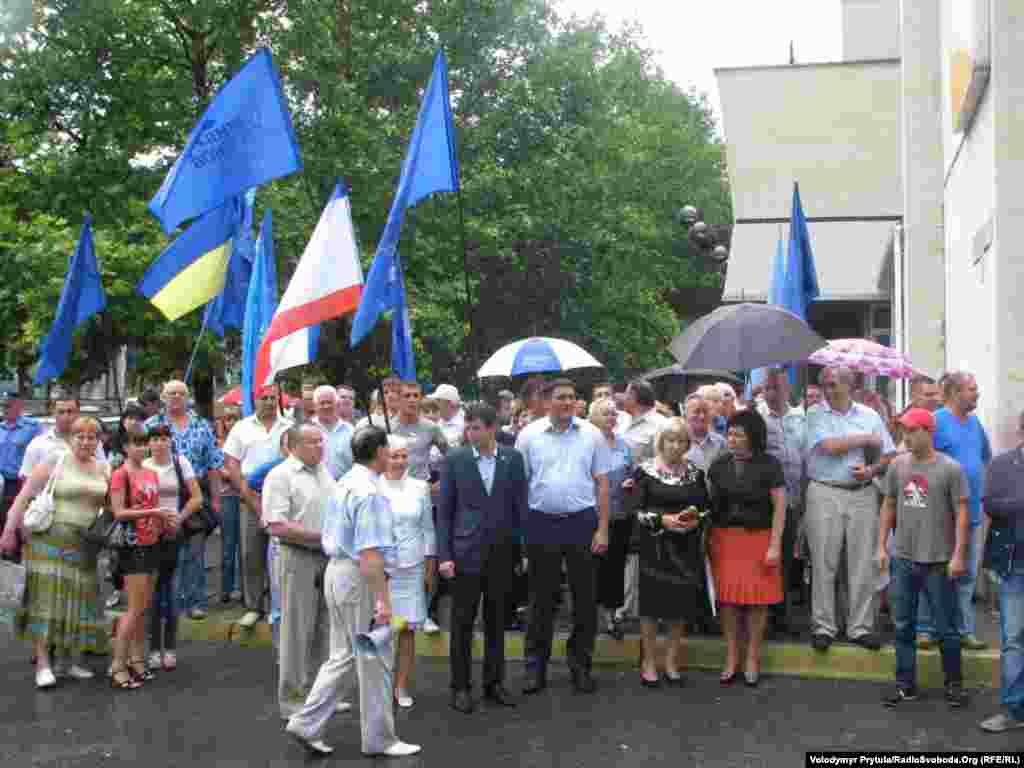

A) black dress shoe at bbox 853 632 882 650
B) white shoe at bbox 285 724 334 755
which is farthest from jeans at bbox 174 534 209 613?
black dress shoe at bbox 853 632 882 650

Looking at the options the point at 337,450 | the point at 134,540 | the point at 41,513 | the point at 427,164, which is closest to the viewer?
the point at 134,540

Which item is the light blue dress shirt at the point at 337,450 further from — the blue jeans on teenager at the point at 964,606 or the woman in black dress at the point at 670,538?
the blue jeans on teenager at the point at 964,606

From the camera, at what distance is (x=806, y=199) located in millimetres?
22578

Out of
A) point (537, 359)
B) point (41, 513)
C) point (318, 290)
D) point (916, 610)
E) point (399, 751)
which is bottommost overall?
point (399, 751)

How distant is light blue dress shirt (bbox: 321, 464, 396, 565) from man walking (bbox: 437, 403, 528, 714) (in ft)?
4.09

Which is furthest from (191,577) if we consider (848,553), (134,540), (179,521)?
(848,553)

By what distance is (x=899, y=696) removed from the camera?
26.0 ft

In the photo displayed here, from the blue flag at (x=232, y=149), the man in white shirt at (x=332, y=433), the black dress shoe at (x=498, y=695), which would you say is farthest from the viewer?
the blue flag at (x=232, y=149)

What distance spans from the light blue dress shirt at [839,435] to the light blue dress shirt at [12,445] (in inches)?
310

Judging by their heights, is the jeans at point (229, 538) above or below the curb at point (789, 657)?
above

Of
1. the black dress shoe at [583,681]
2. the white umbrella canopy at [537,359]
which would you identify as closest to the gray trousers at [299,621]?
the black dress shoe at [583,681]

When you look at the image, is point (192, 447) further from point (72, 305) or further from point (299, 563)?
point (299, 563)

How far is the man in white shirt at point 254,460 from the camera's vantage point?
→ 10180 mm

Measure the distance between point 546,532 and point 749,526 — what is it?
4.68ft
